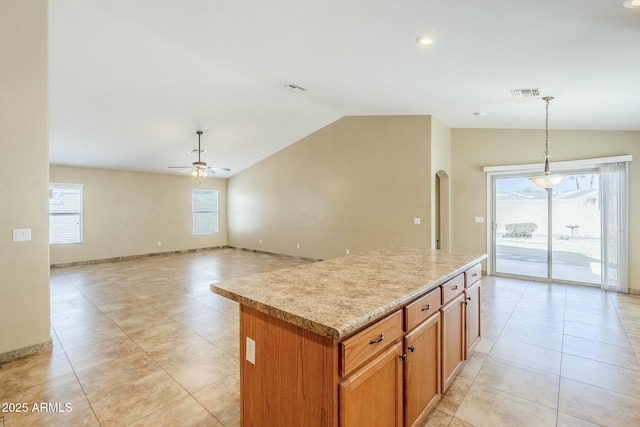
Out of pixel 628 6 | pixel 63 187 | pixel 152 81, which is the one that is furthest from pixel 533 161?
pixel 63 187

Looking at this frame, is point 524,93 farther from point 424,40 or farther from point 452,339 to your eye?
A: point 452,339

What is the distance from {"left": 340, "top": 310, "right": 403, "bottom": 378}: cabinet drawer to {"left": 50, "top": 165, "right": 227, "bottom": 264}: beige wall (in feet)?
28.1

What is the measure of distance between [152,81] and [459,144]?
5.56 meters

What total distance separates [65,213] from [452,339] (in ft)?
28.7

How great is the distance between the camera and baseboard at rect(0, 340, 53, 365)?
2699mm

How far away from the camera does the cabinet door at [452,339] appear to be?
83.1 inches

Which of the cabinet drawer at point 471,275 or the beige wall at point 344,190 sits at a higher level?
the beige wall at point 344,190

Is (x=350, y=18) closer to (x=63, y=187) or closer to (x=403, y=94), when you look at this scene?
(x=403, y=94)

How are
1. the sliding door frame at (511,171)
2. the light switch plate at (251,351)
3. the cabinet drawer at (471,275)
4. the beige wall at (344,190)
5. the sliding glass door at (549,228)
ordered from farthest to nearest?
the beige wall at (344,190) < the sliding glass door at (549,228) < the sliding door frame at (511,171) < the cabinet drawer at (471,275) < the light switch plate at (251,351)

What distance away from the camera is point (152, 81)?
4.26 metres

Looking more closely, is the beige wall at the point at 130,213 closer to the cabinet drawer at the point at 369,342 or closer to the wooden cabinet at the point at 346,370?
the wooden cabinet at the point at 346,370

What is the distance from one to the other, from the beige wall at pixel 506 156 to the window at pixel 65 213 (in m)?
8.79

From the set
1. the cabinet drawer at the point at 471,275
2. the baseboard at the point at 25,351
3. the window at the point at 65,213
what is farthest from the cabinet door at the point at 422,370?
the window at the point at 65,213

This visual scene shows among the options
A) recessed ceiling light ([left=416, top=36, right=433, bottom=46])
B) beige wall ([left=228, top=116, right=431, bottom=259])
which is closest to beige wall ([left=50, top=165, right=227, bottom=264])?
beige wall ([left=228, top=116, right=431, bottom=259])
